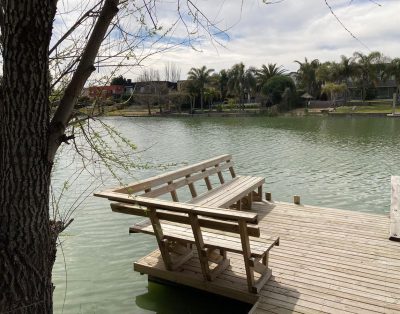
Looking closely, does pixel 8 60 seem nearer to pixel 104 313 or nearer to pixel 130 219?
pixel 104 313

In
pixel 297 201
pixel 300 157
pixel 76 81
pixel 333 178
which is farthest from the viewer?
pixel 300 157

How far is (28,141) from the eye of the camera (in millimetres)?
2238

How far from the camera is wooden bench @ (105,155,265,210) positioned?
18.1ft

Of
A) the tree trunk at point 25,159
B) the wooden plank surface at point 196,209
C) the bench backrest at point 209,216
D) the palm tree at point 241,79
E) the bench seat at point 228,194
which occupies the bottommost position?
the bench seat at point 228,194

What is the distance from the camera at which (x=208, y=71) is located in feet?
234

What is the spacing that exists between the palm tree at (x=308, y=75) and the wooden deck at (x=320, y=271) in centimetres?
6435

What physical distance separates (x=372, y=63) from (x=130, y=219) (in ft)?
210

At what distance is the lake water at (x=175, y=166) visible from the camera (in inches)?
207

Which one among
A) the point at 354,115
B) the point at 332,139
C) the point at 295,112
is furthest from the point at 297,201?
the point at 295,112

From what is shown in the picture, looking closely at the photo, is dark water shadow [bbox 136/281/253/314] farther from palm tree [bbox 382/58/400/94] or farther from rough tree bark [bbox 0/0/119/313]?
palm tree [bbox 382/58/400/94]

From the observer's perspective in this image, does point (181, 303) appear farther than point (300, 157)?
No

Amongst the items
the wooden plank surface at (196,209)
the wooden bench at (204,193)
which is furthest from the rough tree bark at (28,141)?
the wooden bench at (204,193)

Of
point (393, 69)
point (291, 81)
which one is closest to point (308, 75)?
point (291, 81)

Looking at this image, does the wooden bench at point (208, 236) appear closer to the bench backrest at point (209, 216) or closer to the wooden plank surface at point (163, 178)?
the bench backrest at point (209, 216)
